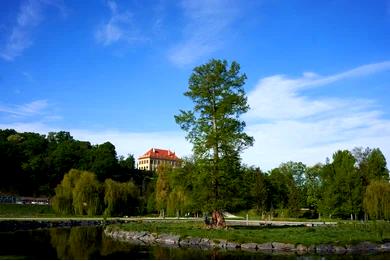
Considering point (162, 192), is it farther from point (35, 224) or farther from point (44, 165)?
point (44, 165)

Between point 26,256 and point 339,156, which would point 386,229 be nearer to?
point 26,256

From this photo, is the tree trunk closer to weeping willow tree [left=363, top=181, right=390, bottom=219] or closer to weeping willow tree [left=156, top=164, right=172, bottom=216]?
weeping willow tree [left=363, top=181, right=390, bottom=219]

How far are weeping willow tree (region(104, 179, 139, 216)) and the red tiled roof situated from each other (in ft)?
371

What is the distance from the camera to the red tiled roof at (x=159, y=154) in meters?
183

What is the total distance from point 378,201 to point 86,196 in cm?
3588

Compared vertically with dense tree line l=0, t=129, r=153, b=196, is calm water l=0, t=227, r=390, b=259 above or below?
below

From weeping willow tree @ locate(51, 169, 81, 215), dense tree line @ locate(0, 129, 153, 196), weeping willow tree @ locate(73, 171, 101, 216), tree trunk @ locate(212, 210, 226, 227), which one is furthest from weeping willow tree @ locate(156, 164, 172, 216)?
tree trunk @ locate(212, 210, 226, 227)

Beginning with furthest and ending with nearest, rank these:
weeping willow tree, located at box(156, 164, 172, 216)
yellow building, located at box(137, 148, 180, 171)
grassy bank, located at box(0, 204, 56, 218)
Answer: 1. yellow building, located at box(137, 148, 180, 171)
2. weeping willow tree, located at box(156, 164, 172, 216)
3. grassy bank, located at box(0, 204, 56, 218)

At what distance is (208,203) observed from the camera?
34625 mm

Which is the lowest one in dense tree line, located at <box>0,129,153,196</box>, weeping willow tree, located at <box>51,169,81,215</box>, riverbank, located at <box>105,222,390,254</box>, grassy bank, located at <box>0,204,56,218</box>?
riverbank, located at <box>105,222,390,254</box>

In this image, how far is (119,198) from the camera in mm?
64125

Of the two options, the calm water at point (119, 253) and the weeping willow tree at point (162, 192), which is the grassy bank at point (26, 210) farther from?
the calm water at point (119, 253)

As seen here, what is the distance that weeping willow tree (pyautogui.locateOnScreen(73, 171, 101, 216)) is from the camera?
6059 centimetres

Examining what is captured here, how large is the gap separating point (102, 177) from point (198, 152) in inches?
2479
